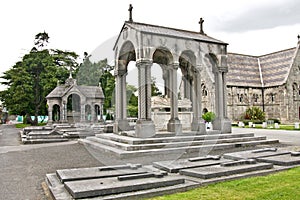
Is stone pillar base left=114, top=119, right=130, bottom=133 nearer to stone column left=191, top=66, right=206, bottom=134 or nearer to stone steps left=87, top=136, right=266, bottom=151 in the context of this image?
stone steps left=87, top=136, right=266, bottom=151

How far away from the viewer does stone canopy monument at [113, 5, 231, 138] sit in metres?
12.9

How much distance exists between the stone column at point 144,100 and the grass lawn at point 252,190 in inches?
253

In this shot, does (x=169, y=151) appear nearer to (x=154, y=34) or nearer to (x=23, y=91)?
(x=154, y=34)

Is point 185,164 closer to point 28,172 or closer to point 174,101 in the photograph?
point 28,172

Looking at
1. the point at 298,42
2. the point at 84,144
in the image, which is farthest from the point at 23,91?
the point at 298,42

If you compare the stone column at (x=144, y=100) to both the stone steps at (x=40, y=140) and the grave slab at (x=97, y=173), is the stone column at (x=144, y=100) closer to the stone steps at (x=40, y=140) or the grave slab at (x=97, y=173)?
the grave slab at (x=97, y=173)

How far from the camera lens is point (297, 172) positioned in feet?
23.1

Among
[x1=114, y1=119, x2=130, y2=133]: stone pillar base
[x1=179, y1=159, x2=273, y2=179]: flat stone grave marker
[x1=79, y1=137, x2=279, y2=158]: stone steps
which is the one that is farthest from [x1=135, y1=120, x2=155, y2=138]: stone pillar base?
[x1=179, y1=159, x2=273, y2=179]: flat stone grave marker

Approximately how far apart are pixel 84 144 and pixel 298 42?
4313cm

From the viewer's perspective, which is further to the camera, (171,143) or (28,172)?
(171,143)

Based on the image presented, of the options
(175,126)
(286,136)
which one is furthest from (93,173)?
(286,136)

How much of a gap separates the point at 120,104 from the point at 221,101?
5.87 m

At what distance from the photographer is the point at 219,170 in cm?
702

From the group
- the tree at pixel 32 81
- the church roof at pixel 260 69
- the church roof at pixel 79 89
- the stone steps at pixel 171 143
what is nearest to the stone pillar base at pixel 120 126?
the stone steps at pixel 171 143
